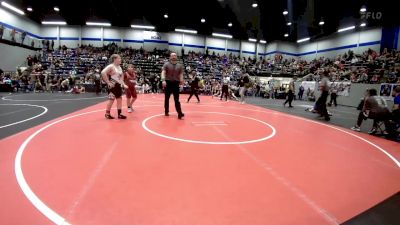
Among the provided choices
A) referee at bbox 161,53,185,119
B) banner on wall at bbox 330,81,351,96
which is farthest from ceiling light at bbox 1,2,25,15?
banner on wall at bbox 330,81,351,96

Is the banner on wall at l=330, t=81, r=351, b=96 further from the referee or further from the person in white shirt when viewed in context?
the person in white shirt

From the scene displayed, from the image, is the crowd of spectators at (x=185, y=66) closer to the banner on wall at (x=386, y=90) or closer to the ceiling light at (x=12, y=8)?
the banner on wall at (x=386, y=90)

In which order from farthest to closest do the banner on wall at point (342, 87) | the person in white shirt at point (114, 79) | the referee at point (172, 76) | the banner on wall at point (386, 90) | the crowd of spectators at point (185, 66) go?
the crowd of spectators at point (185, 66) < the banner on wall at point (342, 87) < the banner on wall at point (386, 90) < the referee at point (172, 76) < the person in white shirt at point (114, 79)

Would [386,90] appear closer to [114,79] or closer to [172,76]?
[172,76]

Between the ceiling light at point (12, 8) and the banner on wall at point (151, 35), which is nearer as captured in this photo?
the ceiling light at point (12, 8)

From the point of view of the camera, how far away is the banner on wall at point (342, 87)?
1934 centimetres

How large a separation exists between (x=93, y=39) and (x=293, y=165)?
36868 mm

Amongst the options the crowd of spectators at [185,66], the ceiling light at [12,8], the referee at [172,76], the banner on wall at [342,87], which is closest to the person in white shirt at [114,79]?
the referee at [172,76]

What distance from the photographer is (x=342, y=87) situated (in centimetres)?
1989

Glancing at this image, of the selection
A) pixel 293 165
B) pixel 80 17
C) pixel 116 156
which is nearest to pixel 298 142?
pixel 293 165

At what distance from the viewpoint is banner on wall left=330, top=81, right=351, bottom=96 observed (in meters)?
19.3

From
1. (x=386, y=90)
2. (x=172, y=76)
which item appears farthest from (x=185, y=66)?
(x=172, y=76)

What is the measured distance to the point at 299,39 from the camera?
38094 mm

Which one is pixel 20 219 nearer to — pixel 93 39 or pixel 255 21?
pixel 255 21
